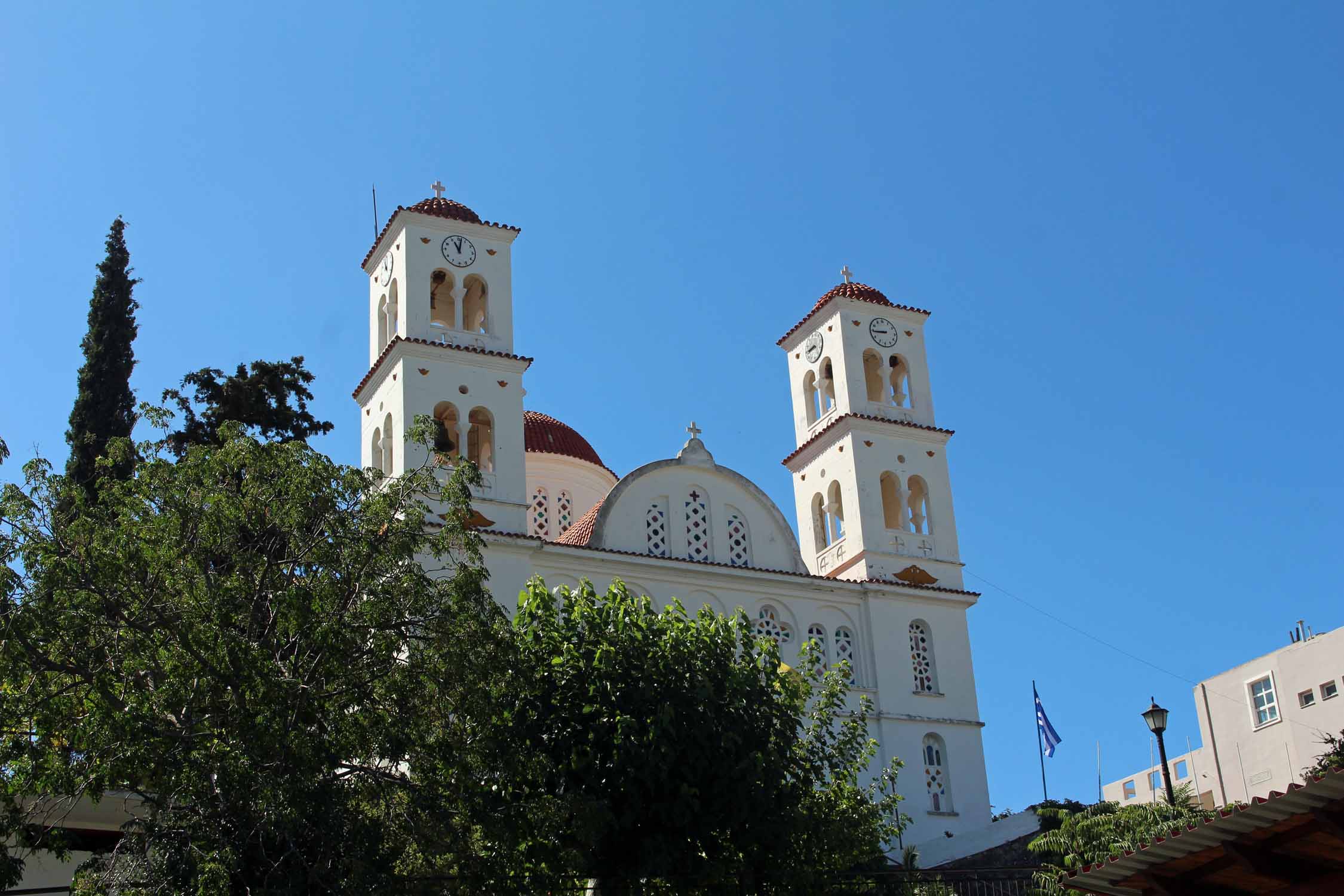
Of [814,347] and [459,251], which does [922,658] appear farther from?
[459,251]

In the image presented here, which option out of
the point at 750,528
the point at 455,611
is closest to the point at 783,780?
the point at 455,611

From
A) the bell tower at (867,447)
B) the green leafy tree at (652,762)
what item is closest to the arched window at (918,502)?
the bell tower at (867,447)

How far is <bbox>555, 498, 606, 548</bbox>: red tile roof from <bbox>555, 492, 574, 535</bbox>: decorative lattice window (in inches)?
148

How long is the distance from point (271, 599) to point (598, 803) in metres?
3.99

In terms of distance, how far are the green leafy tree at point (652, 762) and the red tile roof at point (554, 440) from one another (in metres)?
17.5

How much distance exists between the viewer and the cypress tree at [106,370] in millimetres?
30234

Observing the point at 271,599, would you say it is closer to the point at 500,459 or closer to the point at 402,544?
the point at 402,544

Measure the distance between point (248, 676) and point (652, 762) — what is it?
4532 mm

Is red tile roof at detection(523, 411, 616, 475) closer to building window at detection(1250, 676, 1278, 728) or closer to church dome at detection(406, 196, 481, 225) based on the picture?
church dome at detection(406, 196, 481, 225)

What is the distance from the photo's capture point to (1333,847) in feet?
39.3

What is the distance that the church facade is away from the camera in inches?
1217

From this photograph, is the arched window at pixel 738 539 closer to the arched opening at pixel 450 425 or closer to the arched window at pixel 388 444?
the arched opening at pixel 450 425

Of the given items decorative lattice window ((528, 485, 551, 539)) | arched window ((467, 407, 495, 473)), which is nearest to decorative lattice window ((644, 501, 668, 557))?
arched window ((467, 407, 495, 473))

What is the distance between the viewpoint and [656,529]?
105ft
